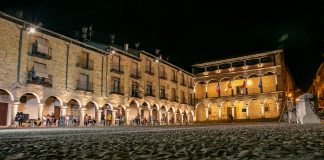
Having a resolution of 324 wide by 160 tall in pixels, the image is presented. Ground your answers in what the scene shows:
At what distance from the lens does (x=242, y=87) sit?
39.4m

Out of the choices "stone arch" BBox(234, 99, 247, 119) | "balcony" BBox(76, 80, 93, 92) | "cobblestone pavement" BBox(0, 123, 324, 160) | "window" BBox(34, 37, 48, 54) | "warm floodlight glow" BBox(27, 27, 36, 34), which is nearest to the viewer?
"cobblestone pavement" BBox(0, 123, 324, 160)

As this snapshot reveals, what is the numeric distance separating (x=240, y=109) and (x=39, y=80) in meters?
31.2

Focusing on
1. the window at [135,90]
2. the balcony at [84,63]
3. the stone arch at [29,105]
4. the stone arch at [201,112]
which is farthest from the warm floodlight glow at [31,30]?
the stone arch at [201,112]

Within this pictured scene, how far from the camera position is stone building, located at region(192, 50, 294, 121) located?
40600 millimetres

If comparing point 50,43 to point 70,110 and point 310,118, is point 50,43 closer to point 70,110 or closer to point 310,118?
point 70,110

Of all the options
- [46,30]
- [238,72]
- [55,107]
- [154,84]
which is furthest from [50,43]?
[238,72]

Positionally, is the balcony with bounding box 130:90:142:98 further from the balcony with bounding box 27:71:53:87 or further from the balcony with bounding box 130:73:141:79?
the balcony with bounding box 27:71:53:87

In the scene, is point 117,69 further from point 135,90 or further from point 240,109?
point 240,109

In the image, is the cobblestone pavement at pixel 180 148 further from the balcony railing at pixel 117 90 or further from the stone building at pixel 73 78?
the balcony railing at pixel 117 90

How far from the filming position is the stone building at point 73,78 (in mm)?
20984

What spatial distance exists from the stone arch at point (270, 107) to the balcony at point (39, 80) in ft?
102

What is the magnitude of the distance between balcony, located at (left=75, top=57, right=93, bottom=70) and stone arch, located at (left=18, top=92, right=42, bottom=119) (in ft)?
15.8

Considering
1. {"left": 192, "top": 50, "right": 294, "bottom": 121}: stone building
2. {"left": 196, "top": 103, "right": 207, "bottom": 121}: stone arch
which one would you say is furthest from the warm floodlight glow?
{"left": 196, "top": 103, "right": 207, "bottom": 121}: stone arch

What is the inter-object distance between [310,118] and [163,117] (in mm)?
26906
